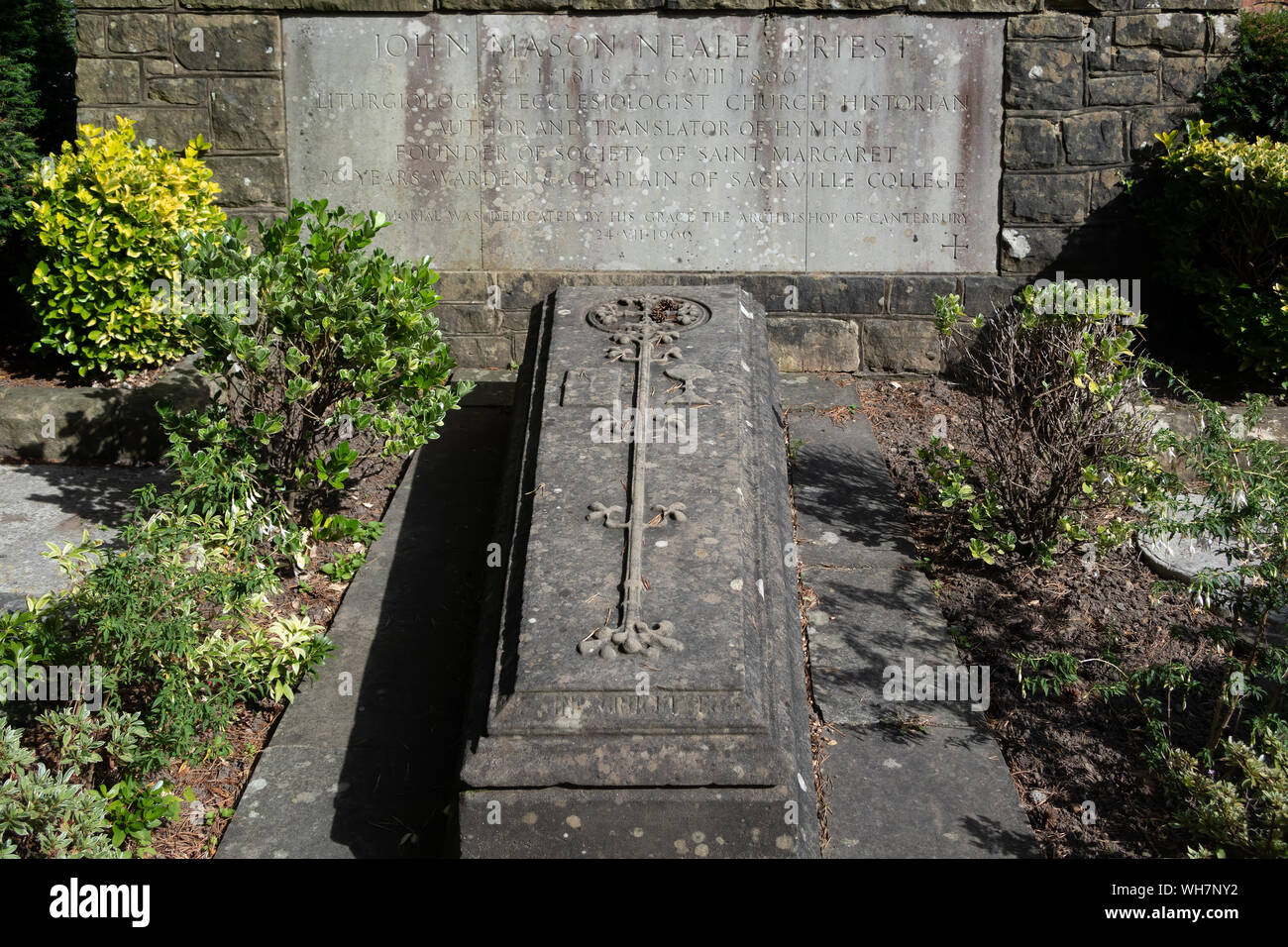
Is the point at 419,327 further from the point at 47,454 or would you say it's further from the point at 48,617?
the point at 47,454

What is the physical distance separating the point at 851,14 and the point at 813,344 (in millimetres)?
1710

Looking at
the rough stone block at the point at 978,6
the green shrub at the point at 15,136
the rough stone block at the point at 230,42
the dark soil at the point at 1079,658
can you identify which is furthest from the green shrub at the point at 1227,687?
the green shrub at the point at 15,136

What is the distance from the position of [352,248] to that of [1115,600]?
3252 millimetres

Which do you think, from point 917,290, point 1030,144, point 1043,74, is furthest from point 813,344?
point 1043,74

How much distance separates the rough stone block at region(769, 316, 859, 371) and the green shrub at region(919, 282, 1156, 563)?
4.62 ft

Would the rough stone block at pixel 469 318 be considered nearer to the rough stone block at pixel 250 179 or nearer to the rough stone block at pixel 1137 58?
the rough stone block at pixel 250 179

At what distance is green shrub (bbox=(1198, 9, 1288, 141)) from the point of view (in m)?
5.97

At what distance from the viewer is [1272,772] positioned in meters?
3.05

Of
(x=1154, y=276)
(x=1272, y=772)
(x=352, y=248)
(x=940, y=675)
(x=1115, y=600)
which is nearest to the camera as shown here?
(x=1272, y=772)

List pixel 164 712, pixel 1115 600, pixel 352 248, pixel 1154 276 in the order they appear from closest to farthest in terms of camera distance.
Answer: pixel 164 712 → pixel 1115 600 → pixel 352 248 → pixel 1154 276

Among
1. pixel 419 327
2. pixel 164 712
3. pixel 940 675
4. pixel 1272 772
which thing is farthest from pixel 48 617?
pixel 1272 772

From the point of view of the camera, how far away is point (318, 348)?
4.57 m

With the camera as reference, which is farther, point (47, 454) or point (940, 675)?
point (47, 454)

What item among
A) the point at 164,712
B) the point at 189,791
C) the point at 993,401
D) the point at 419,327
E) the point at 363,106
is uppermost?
the point at 363,106
